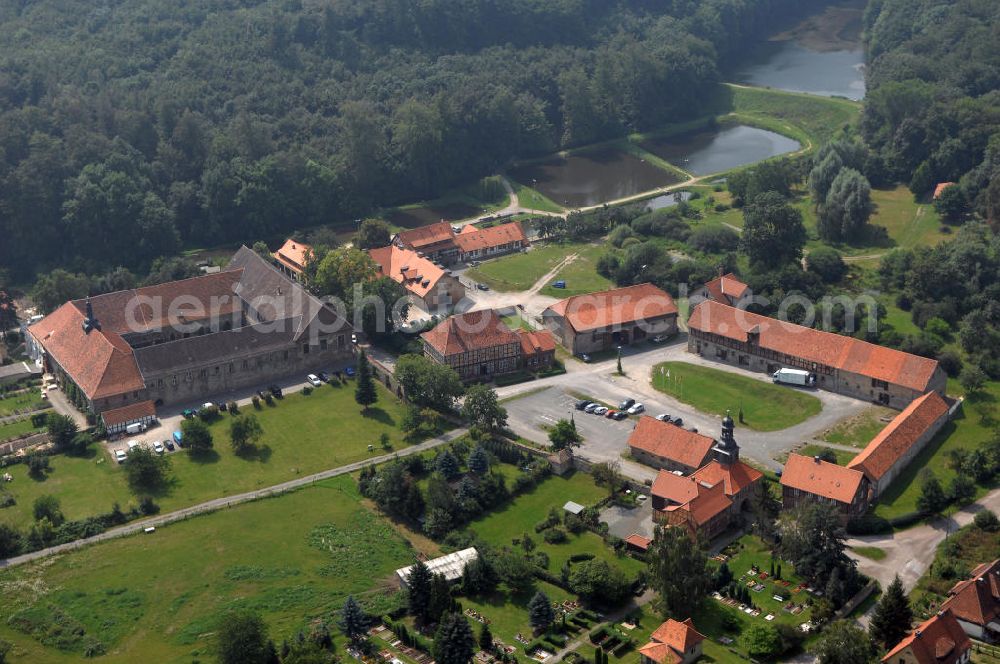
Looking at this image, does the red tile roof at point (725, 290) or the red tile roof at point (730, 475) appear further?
the red tile roof at point (725, 290)

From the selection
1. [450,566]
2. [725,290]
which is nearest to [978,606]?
[450,566]

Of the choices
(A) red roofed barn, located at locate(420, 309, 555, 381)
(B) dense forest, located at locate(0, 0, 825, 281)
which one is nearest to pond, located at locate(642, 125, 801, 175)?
(B) dense forest, located at locate(0, 0, 825, 281)

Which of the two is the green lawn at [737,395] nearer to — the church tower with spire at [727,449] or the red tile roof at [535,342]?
the red tile roof at [535,342]

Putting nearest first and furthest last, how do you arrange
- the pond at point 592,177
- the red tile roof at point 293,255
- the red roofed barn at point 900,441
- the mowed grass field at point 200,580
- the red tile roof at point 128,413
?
the mowed grass field at point 200,580
the red roofed barn at point 900,441
the red tile roof at point 128,413
the red tile roof at point 293,255
the pond at point 592,177

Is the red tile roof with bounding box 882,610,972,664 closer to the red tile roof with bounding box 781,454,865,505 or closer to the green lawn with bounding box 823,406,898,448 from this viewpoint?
the red tile roof with bounding box 781,454,865,505

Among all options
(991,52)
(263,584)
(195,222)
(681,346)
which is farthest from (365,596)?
(991,52)

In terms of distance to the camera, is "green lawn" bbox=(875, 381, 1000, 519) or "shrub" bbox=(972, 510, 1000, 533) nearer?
"shrub" bbox=(972, 510, 1000, 533)

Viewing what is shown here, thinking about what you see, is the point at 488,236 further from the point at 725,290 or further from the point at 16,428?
the point at 16,428

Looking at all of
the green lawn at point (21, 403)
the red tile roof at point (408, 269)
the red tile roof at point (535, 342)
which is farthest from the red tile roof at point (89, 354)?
the red tile roof at point (535, 342)
